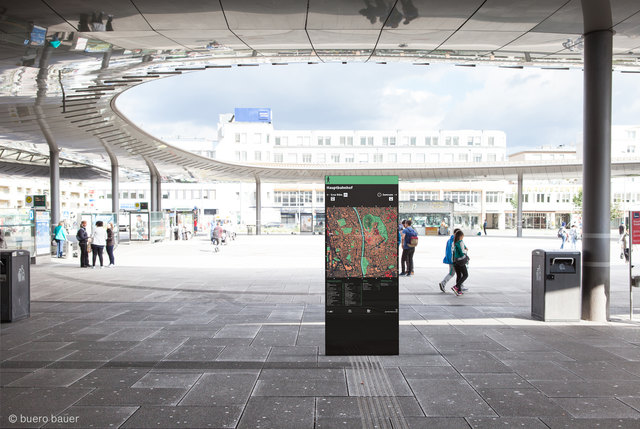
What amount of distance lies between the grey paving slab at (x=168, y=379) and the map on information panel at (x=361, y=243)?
6.39ft

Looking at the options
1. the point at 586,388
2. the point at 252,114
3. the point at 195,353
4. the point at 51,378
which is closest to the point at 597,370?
the point at 586,388

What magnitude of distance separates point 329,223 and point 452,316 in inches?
158

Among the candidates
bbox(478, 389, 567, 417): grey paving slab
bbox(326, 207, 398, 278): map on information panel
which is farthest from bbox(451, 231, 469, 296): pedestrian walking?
bbox(478, 389, 567, 417): grey paving slab

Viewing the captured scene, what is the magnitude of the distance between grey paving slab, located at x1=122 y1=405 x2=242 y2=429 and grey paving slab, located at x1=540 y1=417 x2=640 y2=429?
2.73 meters

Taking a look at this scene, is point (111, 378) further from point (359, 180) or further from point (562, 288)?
point (562, 288)

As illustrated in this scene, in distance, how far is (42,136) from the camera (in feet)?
72.6

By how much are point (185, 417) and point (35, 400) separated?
1.59 m

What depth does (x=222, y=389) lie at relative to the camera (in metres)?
4.78

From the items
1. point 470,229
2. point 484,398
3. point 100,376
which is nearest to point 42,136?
point 100,376

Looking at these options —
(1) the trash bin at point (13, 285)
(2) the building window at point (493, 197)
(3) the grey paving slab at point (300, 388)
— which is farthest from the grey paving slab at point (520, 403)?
(2) the building window at point (493, 197)

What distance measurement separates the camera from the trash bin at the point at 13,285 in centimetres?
772

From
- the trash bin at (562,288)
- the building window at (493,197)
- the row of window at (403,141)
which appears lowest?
the trash bin at (562,288)

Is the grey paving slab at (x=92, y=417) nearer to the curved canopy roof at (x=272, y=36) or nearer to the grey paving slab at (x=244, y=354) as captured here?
the grey paving slab at (x=244, y=354)

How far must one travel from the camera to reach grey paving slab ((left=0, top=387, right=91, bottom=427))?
4.18 m
